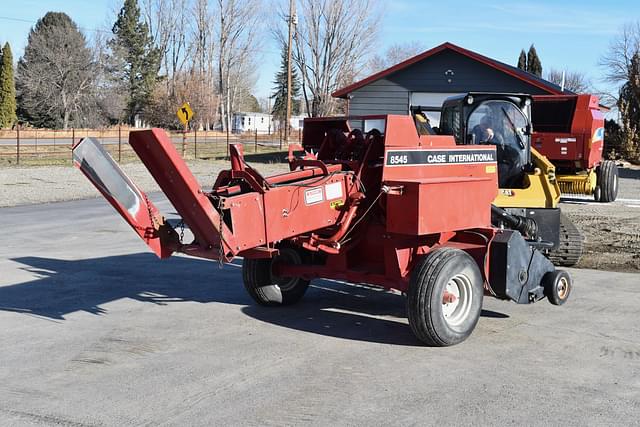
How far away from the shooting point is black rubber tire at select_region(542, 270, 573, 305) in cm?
774

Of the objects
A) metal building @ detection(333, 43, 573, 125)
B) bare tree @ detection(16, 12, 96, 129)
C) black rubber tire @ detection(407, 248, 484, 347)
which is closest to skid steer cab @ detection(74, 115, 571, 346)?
black rubber tire @ detection(407, 248, 484, 347)

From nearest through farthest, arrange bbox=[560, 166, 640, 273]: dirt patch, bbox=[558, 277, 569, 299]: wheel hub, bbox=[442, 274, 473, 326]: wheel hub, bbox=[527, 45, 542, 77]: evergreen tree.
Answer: bbox=[442, 274, 473, 326]: wheel hub < bbox=[558, 277, 569, 299]: wheel hub < bbox=[560, 166, 640, 273]: dirt patch < bbox=[527, 45, 542, 77]: evergreen tree

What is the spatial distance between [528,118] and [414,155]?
10.7 ft

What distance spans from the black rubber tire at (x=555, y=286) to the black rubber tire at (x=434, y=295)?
4.08ft

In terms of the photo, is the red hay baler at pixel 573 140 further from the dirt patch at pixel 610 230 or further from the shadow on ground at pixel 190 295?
the shadow on ground at pixel 190 295

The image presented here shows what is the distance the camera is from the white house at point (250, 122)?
112 m

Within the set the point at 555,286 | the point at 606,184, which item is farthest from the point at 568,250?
Result: the point at 606,184

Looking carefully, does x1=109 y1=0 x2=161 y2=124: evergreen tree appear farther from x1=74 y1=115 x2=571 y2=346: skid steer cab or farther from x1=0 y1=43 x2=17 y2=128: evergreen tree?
x1=74 y1=115 x2=571 y2=346: skid steer cab

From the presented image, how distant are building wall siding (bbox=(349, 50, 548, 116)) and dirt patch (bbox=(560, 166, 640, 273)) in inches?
262

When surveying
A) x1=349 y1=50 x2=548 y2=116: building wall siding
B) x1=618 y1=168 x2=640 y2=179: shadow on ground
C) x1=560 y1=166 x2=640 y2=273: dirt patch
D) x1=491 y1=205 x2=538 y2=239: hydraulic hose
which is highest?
x1=349 y1=50 x2=548 y2=116: building wall siding

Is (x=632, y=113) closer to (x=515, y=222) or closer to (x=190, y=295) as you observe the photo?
(x=515, y=222)

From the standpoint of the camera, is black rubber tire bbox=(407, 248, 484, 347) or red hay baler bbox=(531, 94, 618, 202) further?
red hay baler bbox=(531, 94, 618, 202)

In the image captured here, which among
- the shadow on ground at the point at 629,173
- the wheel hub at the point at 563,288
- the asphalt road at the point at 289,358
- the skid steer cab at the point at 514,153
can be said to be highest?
the skid steer cab at the point at 514,153

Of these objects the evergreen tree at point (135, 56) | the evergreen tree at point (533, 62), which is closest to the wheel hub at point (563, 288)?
the evergreen tree at point (533, 62)
